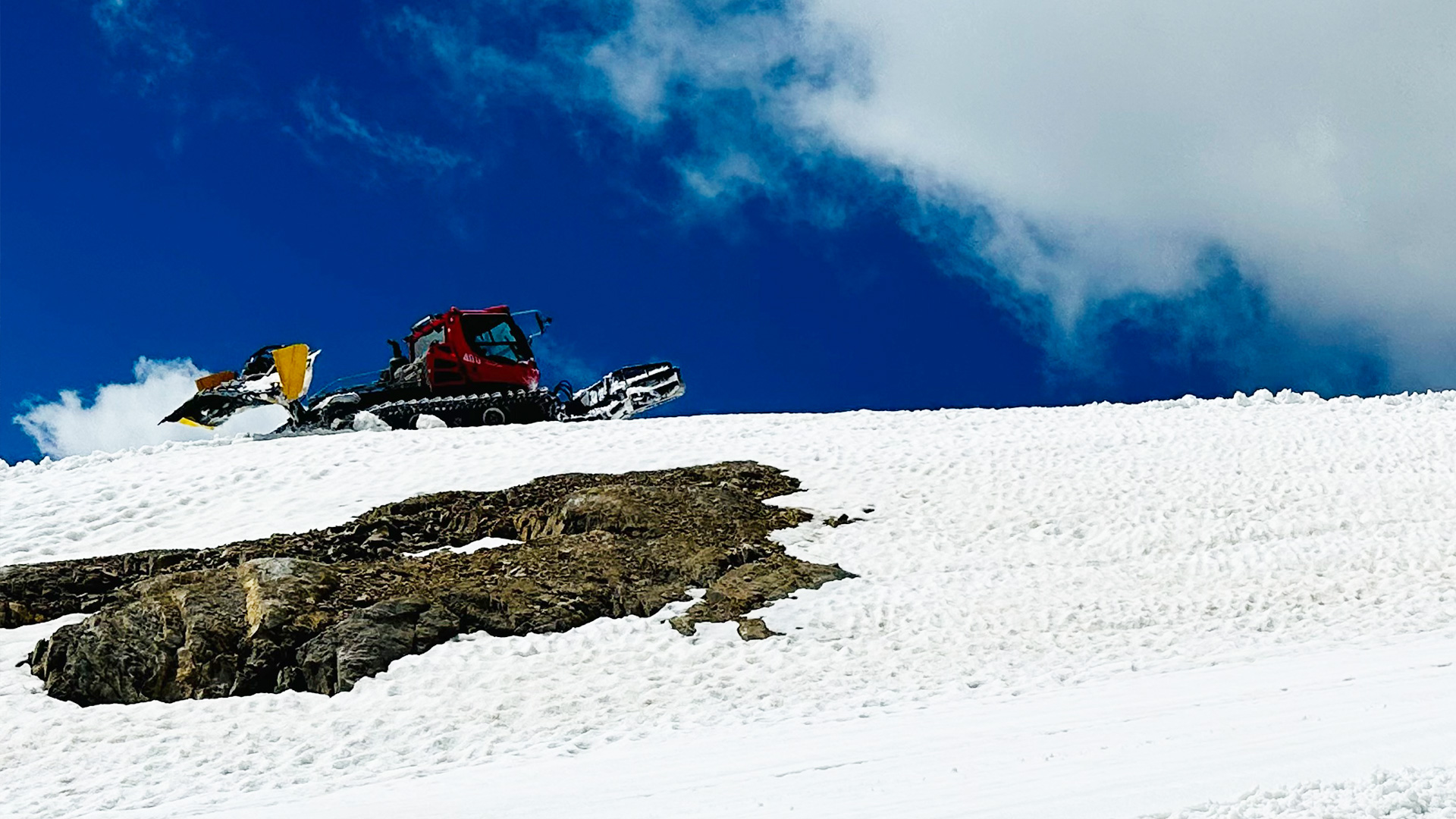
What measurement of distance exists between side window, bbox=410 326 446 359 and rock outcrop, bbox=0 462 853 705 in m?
10.3

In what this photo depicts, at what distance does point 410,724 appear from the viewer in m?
10.5

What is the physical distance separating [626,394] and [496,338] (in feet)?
12.4

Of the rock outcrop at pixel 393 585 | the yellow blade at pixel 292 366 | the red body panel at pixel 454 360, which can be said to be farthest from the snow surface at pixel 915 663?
the red body panel at pixel 454 360

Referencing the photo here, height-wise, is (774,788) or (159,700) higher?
(159,700)

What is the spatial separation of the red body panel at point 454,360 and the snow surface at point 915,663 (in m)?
6.26

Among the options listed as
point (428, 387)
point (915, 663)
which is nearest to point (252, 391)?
point (428, 387)

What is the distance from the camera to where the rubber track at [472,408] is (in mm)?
26641

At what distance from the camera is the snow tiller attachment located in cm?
2603

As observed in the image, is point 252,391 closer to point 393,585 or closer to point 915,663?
point 393,585

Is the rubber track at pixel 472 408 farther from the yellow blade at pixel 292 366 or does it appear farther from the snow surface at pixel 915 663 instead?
the snow surface at pixel 915 663

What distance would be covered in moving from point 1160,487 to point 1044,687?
7.59 metres

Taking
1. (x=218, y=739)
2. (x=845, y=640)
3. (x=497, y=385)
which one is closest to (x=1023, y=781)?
(x=845, y=640)

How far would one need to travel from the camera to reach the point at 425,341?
27531mm

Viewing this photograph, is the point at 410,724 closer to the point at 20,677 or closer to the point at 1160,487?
the point at 20,677
